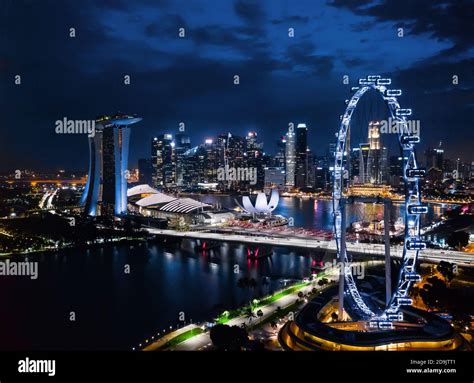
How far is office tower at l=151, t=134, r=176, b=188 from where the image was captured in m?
34.3

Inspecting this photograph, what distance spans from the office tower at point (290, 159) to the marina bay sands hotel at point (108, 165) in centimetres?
1683

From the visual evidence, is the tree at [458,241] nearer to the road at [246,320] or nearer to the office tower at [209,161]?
the road at [246,320]

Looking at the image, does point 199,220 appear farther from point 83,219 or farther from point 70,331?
point 70,331

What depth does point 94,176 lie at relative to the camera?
15.5 metres

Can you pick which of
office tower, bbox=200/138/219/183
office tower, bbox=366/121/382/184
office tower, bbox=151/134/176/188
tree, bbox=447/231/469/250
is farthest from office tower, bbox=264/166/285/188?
tree, bbox=447/231/469/250

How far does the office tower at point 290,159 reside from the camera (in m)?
31.1

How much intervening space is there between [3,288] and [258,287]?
12.4ft

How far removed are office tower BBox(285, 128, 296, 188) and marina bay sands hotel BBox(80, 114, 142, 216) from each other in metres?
16.8

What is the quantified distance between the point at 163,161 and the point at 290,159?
940 centimetres

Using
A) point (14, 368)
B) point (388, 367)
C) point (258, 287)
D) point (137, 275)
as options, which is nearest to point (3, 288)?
point (137, 275)

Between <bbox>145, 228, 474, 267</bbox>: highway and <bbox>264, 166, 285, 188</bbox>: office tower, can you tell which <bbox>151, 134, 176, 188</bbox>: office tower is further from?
<bbox>145, 228, 474, 267</bbox>: highway

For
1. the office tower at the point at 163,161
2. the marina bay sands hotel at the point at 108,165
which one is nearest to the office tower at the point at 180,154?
the office tower at the point at 163,161

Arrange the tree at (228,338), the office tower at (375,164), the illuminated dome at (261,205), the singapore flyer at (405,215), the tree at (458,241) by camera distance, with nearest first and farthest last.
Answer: the singapore flyer at (405,215) < the tree at (228,338) < the tree at (458,241) < the office tower at (375,164) < the illuminated dome at (261,205)

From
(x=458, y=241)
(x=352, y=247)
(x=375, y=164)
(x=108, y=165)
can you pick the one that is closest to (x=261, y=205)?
(x=375, y=164)
